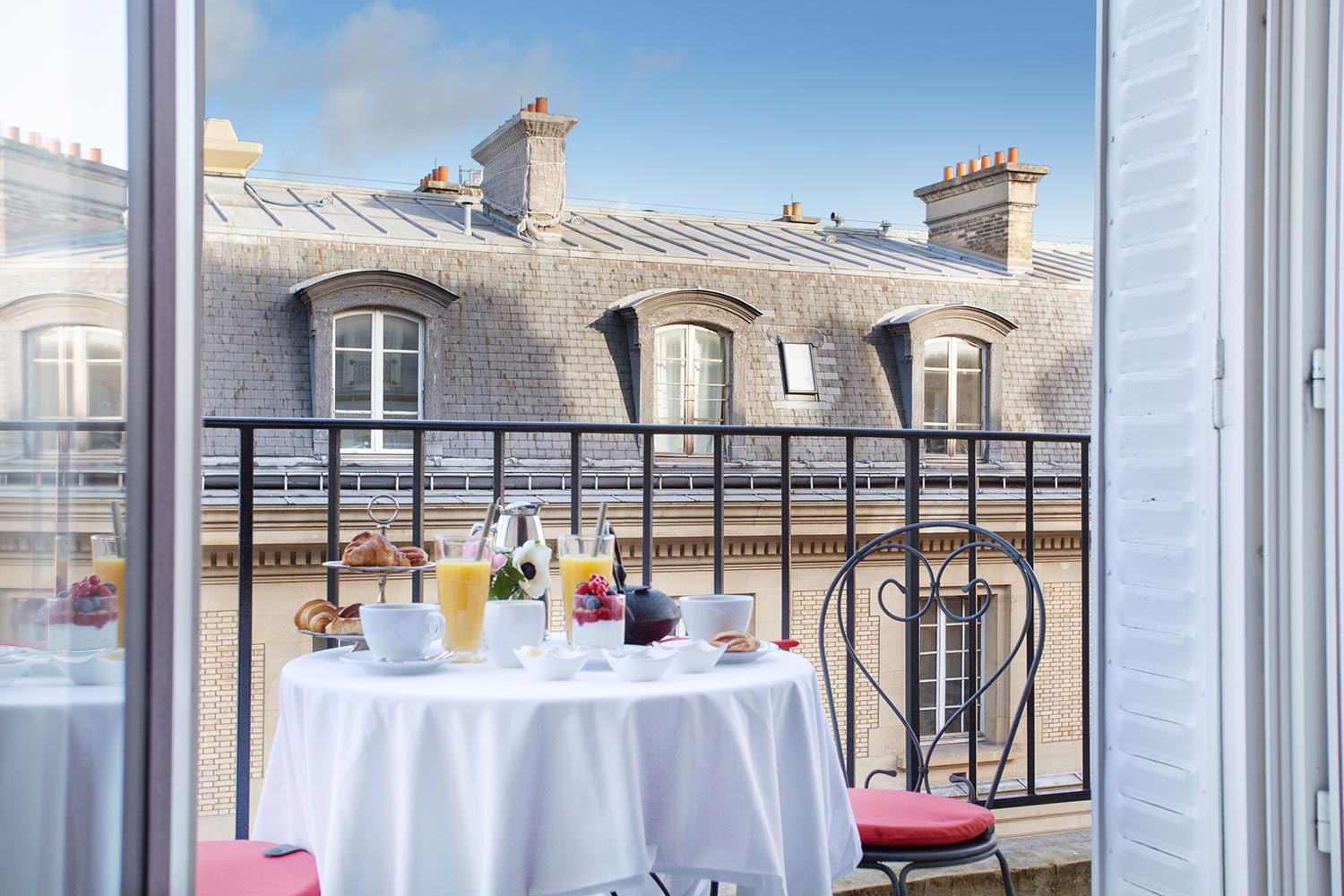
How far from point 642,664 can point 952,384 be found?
12908mm

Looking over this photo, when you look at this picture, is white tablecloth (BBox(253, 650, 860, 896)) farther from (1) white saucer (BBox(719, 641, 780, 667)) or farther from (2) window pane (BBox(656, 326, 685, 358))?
(2) window pane (BBox(656, 326, 685, 358))

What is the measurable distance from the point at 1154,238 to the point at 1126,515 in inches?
18.4

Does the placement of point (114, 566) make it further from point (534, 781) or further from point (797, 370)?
point (797, 370)

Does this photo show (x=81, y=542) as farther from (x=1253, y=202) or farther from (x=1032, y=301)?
(x=1032, y=301)

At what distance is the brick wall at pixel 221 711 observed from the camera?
9.34 m

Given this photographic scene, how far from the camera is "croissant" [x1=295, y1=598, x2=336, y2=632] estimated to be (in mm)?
1853

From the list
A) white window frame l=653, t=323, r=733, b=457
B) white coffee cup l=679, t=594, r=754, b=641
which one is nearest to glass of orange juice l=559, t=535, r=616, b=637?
white coffee cup l=679, t=594, r=754, b=641

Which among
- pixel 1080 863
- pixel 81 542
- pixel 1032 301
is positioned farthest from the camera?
pixel 1032 301

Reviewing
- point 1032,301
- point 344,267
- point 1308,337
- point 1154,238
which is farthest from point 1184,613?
point 1032,301

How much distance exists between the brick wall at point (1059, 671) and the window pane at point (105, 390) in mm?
12387

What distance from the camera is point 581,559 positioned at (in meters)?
1.88

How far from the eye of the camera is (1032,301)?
1462cm

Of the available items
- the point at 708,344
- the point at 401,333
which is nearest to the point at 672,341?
the point at 708,344

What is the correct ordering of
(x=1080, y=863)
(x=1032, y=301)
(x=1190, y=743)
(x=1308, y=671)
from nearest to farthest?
(x=1308, y=671) → (x=1190, y=743) → (x=1080, y=863) → (x=1032, y=301)
